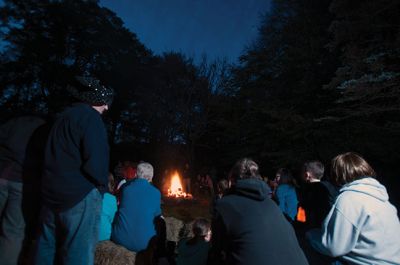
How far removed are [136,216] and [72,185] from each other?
1.75 metres

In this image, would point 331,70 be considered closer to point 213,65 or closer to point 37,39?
point 213,65

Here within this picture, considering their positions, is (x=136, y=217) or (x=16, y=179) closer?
(x=16, y=179)

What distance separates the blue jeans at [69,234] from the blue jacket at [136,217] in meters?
1.49

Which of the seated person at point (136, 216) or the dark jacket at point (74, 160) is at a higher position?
the dark jacket at point (74, 160)

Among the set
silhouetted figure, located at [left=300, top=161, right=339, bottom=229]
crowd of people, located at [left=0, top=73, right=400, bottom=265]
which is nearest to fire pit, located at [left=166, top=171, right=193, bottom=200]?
silhouetted figure, located at [left=300, top=161, right=339, bottom=229]

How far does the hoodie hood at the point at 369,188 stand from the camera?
7.87 feet

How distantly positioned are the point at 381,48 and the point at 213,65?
1273 centimetres

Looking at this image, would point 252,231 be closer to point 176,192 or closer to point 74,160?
point 74,160

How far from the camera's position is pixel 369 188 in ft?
7.98

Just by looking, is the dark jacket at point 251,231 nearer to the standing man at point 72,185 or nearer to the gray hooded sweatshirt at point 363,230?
the gray hooded sweatshirt at point 363,230

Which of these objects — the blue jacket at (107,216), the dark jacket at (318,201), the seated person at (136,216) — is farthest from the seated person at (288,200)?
the blue jacket at (107,216)

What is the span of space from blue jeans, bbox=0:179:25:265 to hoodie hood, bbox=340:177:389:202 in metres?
2.81

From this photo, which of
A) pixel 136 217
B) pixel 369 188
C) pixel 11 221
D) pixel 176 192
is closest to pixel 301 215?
pixel 369 188

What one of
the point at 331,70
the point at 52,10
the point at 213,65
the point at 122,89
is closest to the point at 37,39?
the point at 52,10
